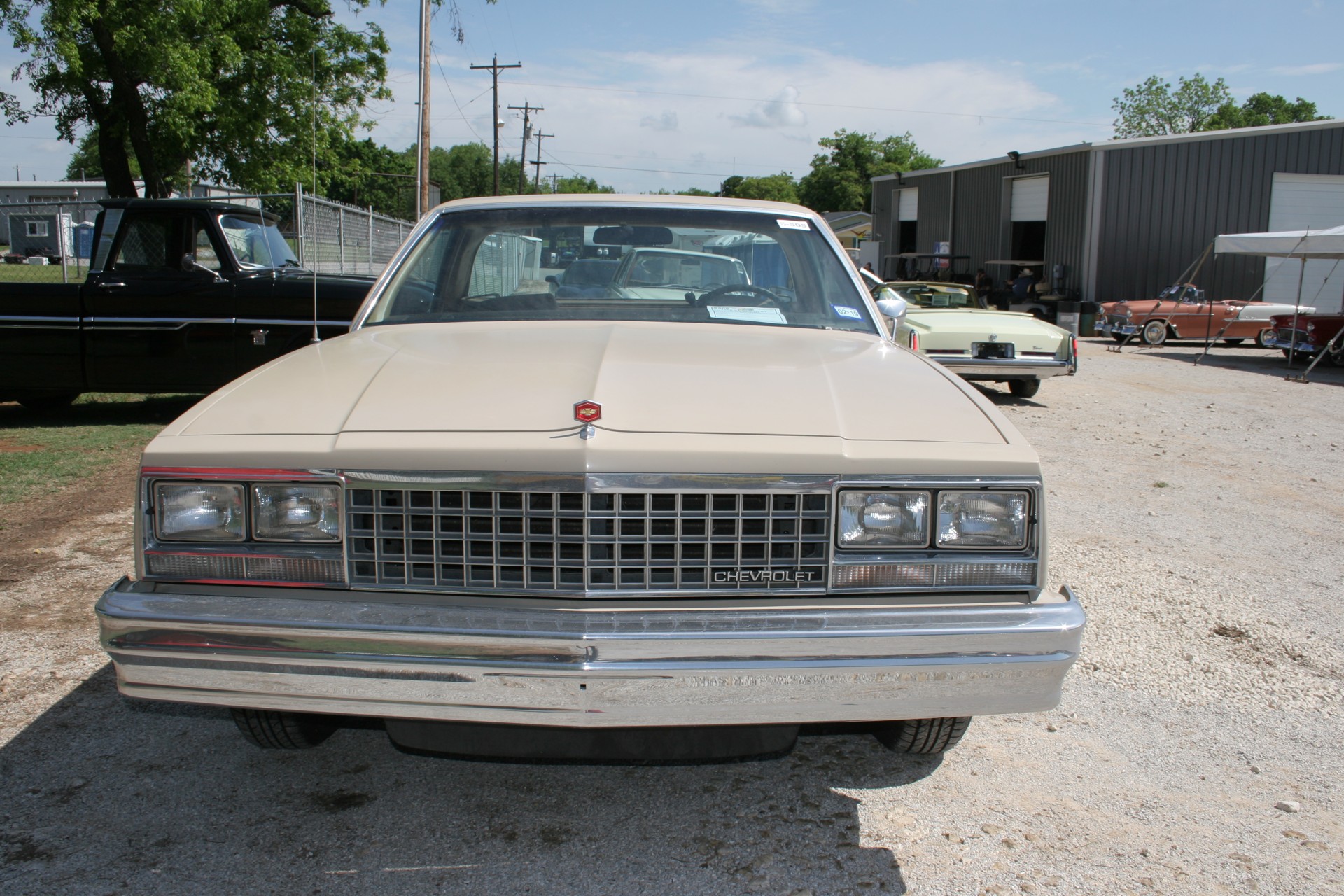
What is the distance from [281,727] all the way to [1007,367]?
9336 millimetres

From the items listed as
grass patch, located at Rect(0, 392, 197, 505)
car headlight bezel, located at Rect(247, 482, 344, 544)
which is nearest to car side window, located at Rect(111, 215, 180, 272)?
grass patch, located at Rect(0, 392, 197, 505)

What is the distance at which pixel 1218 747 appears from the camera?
10.4 ft

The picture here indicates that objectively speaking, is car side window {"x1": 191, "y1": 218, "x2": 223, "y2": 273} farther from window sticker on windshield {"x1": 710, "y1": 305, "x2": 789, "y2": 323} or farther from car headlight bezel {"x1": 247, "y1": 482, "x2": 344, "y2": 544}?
car headlight bezel {"x1": 247, "y1": 482, "x2": 344, "y2": 544}

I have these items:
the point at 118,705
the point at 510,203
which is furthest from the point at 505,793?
the point at 510,203

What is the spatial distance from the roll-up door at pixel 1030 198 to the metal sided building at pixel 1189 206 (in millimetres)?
467

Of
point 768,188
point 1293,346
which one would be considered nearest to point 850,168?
point 768,188

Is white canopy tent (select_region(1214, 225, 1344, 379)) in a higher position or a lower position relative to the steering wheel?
higher

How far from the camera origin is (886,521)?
2258mm

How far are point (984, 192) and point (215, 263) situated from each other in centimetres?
2984

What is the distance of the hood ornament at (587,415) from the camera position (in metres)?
2.16

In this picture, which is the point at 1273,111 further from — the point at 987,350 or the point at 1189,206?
the point at 987,350

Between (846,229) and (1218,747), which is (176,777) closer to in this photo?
(1218,747)

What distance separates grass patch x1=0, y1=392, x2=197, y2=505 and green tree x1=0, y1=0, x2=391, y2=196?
5.07 metres

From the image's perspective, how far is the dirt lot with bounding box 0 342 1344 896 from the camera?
242cm
